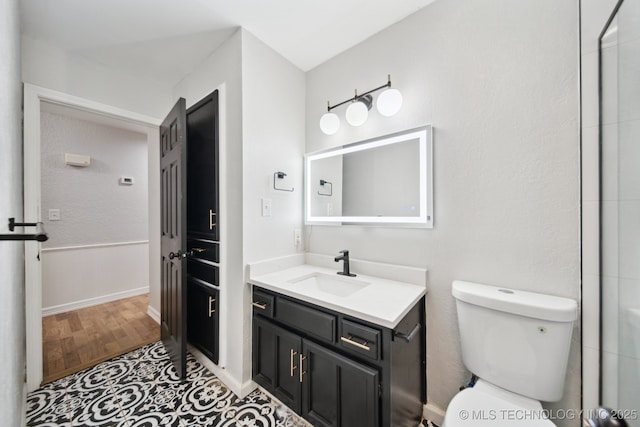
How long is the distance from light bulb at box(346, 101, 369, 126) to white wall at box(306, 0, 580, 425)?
0.10 meters

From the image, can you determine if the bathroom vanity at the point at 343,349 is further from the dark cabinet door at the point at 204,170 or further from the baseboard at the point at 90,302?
the baseboard at the point at 90,302

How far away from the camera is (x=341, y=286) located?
1643mm

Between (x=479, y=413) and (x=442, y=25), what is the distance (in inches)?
76.4

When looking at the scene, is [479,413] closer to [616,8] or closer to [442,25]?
[616,8]

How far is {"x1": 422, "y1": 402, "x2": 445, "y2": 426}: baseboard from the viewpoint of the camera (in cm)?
137

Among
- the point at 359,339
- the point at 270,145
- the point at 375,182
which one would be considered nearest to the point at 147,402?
the point at 359,339

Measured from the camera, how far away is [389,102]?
1.50 metres

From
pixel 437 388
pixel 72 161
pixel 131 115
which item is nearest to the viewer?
pixel 437 388

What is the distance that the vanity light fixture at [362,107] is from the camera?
4.90ft

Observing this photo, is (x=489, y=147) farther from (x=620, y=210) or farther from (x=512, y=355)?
(x=512, y=355)

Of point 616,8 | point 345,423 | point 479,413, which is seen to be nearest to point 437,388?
point 479,413

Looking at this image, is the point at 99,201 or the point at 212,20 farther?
the point at 99,201

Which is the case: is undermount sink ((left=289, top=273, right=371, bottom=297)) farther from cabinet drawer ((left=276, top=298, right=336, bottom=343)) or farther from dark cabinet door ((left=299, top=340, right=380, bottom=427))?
dark cabinet door ((left=299, top=340, right=380, bottom=427))

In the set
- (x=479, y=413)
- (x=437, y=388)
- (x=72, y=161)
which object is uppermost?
(x=72, y=161)
